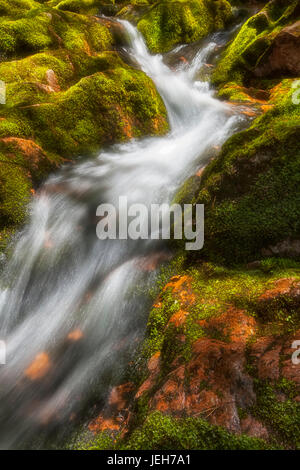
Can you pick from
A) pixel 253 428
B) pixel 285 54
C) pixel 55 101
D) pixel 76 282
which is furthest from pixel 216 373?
pixel 285 54

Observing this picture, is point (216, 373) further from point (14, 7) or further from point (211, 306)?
Answer: point (14, 7)

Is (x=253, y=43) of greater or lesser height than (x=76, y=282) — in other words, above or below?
above

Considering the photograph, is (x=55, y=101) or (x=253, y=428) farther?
(x=55, y=101)

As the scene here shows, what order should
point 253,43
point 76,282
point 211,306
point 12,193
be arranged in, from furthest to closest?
A: point 253,43, point 12,193, point 76,282, point 211,306

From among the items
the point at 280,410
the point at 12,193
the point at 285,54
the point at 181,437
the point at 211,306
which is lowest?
the point at 181,437

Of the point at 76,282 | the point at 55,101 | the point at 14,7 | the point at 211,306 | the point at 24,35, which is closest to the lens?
the point at 211,306

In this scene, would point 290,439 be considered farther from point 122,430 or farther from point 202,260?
point 202,260

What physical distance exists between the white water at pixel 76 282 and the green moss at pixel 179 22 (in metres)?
9.64

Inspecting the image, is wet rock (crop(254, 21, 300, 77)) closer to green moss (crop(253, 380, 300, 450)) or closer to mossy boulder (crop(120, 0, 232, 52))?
mossy boulder (crop(120, 0, 232, 52))

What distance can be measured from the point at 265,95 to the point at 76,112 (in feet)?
22.1

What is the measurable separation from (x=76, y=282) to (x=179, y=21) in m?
16.1

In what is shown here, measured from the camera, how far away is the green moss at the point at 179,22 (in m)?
14.3

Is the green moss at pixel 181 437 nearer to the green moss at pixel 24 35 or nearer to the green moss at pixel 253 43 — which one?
the green moss at pixel 24 35

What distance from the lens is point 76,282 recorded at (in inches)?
184
